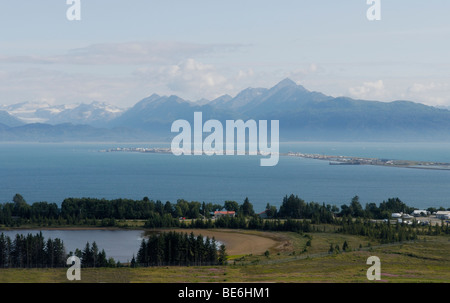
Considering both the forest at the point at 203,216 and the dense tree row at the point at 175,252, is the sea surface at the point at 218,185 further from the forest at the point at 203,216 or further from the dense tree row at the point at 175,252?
the dense tree row at the point at 175,252

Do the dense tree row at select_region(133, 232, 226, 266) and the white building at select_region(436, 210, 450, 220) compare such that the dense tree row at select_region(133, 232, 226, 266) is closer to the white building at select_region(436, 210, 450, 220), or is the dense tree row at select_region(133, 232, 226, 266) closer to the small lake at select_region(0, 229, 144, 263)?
the small lake at select_region(0, 229, 144, 263)

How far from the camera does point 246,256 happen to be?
23.4 m

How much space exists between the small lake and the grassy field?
4539 mm

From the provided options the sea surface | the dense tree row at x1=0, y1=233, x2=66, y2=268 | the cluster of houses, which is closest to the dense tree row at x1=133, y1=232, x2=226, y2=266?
the dense tree row at x1=0, y1=233, x2=66, y2=268

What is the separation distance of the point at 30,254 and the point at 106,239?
22.6 feet

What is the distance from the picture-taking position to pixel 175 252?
2148cm

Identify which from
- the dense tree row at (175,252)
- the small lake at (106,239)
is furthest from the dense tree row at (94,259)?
the small lake at (106,239)

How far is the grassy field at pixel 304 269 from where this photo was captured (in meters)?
17.3

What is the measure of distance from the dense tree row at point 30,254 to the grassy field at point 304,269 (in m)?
1.45

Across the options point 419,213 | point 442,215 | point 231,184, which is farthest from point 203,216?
point 231,184
